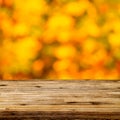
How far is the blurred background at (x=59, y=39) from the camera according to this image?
1.24m

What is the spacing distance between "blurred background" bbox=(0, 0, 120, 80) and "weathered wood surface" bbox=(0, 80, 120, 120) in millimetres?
118

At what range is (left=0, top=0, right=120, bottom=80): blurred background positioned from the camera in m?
1.24

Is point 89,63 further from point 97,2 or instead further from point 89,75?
point 97,2

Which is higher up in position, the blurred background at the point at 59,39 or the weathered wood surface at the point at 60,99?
the blurred background at the point at 59,39

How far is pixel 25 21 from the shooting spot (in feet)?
4.10

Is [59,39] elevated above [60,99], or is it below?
above

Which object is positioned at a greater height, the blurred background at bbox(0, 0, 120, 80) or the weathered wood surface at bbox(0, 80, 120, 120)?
the blurred background at bbox(0, 0, 120, 80)

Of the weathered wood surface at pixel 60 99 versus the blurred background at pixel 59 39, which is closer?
the weathered wood surface at pixel 60 99

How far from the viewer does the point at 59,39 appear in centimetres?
124

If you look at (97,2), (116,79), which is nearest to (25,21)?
(97,2)

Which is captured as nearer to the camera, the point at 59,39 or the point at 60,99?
the point at 60,99

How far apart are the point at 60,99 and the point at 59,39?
307mm

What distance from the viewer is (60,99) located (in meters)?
0.99

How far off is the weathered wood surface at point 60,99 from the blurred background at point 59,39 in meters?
0.12
